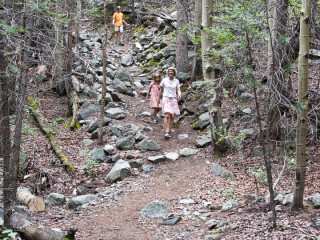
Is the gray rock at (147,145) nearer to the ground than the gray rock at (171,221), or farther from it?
farther from it

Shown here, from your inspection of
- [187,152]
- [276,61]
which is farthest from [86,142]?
[276,61]

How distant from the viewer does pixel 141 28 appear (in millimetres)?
19531

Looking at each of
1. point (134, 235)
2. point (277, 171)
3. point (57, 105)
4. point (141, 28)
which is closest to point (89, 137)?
point (57, 105)

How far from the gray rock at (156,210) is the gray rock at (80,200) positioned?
1.38 meters

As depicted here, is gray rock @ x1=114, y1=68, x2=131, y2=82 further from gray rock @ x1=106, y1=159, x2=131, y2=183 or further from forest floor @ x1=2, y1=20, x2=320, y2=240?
gray rock @ x1=106, y1=159, x2=131, y2=183

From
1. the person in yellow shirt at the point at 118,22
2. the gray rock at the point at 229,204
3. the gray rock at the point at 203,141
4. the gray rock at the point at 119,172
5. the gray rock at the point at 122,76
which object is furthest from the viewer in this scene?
the person in yellow shirt at the point at 118,22

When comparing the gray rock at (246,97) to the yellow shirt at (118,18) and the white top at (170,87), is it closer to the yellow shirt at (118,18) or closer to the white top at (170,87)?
the white top at (170,87)

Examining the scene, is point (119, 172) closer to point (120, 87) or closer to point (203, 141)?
point (203, 141)

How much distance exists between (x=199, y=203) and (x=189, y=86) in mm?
6601

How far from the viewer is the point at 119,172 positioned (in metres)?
7.64

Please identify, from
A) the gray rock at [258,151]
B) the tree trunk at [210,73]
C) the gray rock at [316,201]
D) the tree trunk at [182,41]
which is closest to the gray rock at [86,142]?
the tree trunk at [210,73]

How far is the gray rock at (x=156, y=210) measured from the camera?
579 cm

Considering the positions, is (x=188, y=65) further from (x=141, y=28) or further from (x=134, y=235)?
(x=134, y=235)

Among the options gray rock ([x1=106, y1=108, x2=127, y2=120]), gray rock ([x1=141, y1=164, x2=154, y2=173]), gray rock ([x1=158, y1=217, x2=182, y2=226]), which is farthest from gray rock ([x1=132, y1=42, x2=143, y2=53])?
gray rock ([x1=158, y1=217, x2=182, y2=226])
